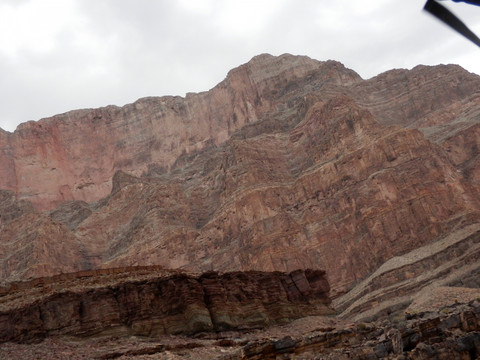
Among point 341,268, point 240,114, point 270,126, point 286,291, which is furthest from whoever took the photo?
point 240,114

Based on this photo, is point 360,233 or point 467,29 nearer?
point 467,29

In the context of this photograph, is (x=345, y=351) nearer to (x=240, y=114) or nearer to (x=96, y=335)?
(x=96, y=335)

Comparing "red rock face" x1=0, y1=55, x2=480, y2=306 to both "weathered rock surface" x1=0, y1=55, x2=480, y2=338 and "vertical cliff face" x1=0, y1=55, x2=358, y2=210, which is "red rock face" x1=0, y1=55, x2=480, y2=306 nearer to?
"weathered rock surface" x1=0, y1=55, x2=480, y2=338

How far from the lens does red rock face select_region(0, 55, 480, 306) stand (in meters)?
75.7

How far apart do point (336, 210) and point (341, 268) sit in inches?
408

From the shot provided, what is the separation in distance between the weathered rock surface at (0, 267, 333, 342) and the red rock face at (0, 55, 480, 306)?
34.4 meters

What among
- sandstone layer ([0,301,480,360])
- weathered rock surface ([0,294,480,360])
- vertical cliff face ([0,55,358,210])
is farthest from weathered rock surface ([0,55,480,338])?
sandstone layer ([0,301,480,360])

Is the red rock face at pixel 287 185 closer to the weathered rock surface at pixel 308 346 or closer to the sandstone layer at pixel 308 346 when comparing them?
the weathered rock surface at pixel 308 346

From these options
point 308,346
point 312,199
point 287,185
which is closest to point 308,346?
point 308,346

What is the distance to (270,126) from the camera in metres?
114

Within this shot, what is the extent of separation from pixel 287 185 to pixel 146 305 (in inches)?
2333

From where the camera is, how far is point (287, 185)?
3593 inches

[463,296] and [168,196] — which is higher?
[168,196]

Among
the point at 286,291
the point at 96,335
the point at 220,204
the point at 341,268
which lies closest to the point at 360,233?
the point at 341,268
